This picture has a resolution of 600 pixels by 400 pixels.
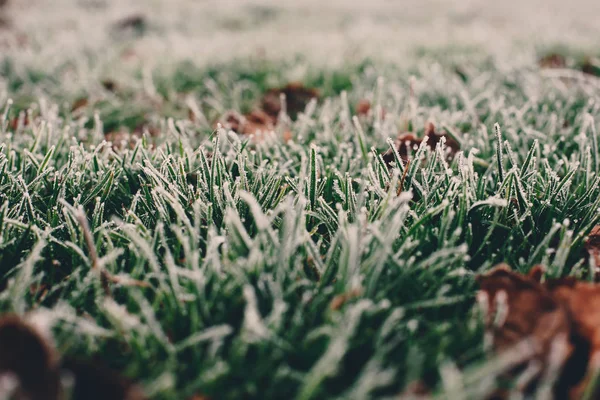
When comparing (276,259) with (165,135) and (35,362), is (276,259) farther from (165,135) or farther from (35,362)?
(165,135)

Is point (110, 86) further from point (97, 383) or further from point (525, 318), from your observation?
point (525, 318)

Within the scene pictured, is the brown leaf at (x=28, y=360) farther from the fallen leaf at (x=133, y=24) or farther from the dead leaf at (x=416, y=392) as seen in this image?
the fallen leaf at (x=133, y=24)

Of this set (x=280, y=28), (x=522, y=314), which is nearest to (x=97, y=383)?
(x=522, y=314)

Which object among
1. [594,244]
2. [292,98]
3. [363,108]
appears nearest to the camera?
[594,244]

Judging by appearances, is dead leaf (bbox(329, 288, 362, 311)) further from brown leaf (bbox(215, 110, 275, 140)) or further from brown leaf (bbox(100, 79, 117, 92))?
brown leaf (bbox(100, 79, 117, 92))

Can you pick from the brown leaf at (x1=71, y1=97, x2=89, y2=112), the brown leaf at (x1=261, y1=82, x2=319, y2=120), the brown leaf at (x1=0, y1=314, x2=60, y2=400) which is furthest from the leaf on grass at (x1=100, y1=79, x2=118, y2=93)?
the brown leaf at (x1=0, y1=314, x2=60, y2=400)

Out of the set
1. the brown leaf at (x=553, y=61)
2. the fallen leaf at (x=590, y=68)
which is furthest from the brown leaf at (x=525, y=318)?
the brown leaf at (x=553, y=61)

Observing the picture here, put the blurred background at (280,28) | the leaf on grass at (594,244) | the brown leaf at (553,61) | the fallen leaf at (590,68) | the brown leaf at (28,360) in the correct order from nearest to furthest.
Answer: the brown leaf at (28,360) < the leaf on grass at (594,244) < the fallen leaf at (590,68) < the brown leaf at (553,61) < the blurred background at (280,28)
